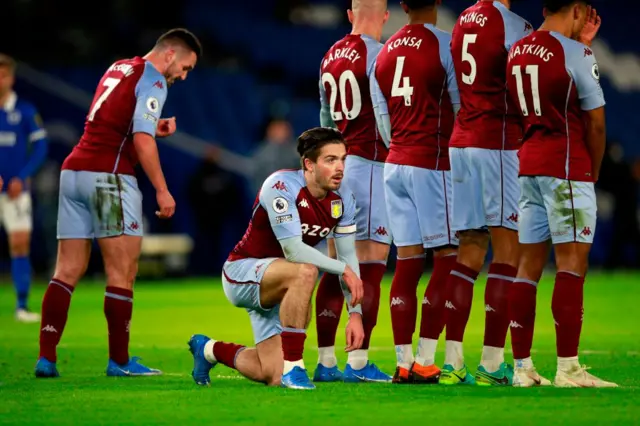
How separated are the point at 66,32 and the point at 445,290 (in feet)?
54.0

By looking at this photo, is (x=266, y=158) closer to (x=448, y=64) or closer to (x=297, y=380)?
(x=448, y=64)

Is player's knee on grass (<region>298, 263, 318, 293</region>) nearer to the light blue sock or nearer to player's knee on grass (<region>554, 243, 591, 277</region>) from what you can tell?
player's knee on grass (<region>554, 243, 591, 277</region>)

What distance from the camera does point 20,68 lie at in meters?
21.2

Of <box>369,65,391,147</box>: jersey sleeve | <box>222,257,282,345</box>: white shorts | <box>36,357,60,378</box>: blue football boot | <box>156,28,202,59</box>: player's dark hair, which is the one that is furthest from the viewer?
<box>156,28,202,59</box>: player's dark hair

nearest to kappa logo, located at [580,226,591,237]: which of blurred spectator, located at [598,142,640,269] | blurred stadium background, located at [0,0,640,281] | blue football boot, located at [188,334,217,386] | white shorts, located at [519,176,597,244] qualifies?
white shorts, located at [519,176,597,244]

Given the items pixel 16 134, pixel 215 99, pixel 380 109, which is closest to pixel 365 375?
pixel 380 109

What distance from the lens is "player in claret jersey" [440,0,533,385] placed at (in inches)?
307

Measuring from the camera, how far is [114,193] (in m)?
8.78

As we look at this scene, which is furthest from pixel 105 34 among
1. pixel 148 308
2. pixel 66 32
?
pixel 148 308

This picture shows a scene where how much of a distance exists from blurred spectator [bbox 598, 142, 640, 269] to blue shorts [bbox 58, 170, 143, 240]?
14.1 meters

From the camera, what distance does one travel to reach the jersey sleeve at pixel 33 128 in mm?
13614

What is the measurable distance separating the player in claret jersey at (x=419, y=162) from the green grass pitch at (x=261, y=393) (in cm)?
63

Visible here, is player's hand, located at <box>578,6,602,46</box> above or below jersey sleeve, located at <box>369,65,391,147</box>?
above

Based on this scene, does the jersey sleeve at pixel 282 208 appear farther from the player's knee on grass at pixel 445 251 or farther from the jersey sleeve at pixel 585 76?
the jersey sleeve at pixel 585 76
